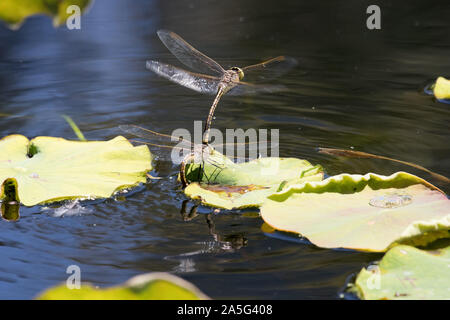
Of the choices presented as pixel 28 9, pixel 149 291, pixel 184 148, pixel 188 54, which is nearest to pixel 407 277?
pixel 149 291

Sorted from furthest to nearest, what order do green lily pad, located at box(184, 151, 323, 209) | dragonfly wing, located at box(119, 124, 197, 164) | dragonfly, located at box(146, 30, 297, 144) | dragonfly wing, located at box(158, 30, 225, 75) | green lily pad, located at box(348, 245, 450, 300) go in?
dragonfly wing, located at box(158, 30, 225, 75) < dragonfly, located at box(146, 30, 297, 144) < dragonfly wing, located at box(119, 124, 197, 164) < green lily pad, located at box(184, 151, 323, 209) < green lily pad, located at box(348, 245, 450, 300)

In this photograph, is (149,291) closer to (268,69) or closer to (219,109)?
(268,69)

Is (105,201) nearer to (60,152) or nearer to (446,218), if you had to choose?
(60,152)

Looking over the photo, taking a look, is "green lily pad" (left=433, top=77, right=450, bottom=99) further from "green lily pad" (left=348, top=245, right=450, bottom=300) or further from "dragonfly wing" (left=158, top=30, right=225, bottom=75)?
"green lily pad" (left=348, top=245, right=450, bottom=300)

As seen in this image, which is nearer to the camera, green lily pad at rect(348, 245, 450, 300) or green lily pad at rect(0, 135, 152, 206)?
green lily pad at rect(348, 245, 450, 300)
